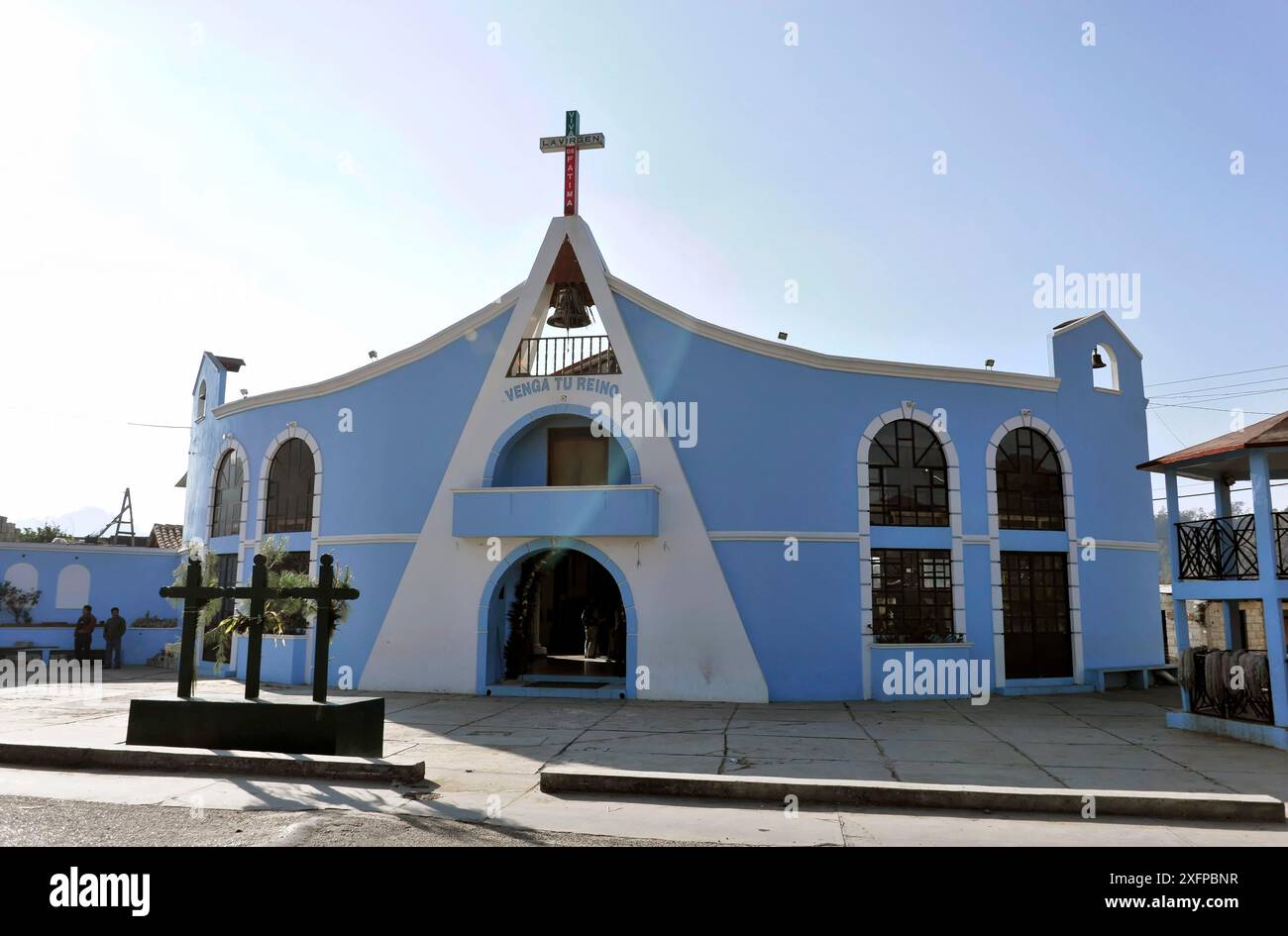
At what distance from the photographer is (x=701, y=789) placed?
895 cm

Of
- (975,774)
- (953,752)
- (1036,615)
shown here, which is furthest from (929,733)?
(1036,615)

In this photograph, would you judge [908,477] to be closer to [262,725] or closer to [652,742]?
[652,742]

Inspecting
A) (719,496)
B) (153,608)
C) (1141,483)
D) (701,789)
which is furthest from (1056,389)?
(153,608)

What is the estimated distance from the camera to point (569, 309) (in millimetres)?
19766

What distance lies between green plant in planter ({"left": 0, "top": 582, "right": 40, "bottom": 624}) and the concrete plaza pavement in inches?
320

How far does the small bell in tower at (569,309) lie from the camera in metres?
19.7

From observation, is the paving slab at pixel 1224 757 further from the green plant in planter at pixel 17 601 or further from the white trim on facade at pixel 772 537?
the green plant in planter at pixel 17 601

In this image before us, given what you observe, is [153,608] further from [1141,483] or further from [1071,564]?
[1141,483]

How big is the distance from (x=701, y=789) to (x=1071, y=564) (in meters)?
13.4

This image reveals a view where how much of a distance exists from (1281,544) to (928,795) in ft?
27.8

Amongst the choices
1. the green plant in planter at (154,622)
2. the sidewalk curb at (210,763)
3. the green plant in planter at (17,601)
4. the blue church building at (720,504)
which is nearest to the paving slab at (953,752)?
the blue church building at (720,504)

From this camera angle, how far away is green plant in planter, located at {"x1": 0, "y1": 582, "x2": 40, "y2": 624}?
2544 centimetres

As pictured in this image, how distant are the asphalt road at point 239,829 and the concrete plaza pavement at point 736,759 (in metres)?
0.28
